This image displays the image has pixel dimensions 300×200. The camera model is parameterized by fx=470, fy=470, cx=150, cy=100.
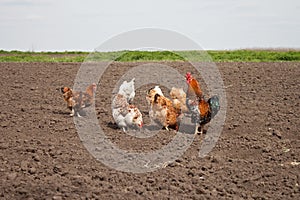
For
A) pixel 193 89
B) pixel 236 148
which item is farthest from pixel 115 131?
pixel 236 148

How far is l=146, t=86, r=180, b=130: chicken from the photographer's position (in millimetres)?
6352

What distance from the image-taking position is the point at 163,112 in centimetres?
632

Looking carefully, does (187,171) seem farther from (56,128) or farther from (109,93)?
(109,93)

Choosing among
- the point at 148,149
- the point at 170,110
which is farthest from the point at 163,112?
the point at 148,149

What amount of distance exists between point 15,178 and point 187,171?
175 cm

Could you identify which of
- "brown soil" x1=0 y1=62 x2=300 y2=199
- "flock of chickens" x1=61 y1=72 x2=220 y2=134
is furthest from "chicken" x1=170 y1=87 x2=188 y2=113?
"brown soil" x1=0 y1=62 x2=300 y2=199

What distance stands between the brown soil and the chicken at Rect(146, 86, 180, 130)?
16 centimetres

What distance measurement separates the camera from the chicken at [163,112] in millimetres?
6352

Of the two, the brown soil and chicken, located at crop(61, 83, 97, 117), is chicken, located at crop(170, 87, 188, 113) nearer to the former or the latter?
the brown soil

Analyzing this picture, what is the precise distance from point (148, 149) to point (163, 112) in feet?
2.97

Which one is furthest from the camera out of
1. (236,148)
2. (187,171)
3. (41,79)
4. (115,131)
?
(41,79)

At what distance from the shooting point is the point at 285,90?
9.22 metres

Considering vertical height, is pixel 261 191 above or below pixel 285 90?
below

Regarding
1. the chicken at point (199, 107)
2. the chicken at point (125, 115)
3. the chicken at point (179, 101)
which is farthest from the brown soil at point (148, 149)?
the chicken at point (179, 101)
